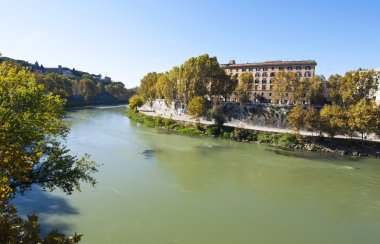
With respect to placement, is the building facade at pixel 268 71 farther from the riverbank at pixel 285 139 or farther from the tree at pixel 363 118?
the tree at pixel 363 118

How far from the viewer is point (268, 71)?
216 ft

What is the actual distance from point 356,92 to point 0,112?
4049 centimetres

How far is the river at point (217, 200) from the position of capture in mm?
14959

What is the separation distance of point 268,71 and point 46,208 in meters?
57.9

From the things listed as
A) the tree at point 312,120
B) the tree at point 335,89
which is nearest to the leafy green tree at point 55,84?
the tree at point 312,120

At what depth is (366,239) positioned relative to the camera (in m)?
15.1

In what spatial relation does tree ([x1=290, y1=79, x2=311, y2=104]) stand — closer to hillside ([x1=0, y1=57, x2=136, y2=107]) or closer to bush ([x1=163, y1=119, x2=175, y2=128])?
bush ([x1=163, y1=119, x2=175, y2=128])

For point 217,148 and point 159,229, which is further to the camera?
point 217,148

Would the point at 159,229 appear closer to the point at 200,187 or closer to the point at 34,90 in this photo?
the point at 200,187

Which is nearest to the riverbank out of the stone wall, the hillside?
the stone wall

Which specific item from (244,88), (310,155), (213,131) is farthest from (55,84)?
(310,155)

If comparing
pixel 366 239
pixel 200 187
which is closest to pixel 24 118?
pixel 200 187

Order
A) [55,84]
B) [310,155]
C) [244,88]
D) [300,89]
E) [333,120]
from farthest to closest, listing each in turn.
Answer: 1. [55,84]
2. [244,88]
3. [300,89]
4. [333,120]
5. [310,155]

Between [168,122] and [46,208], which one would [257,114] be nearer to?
[168,122]
